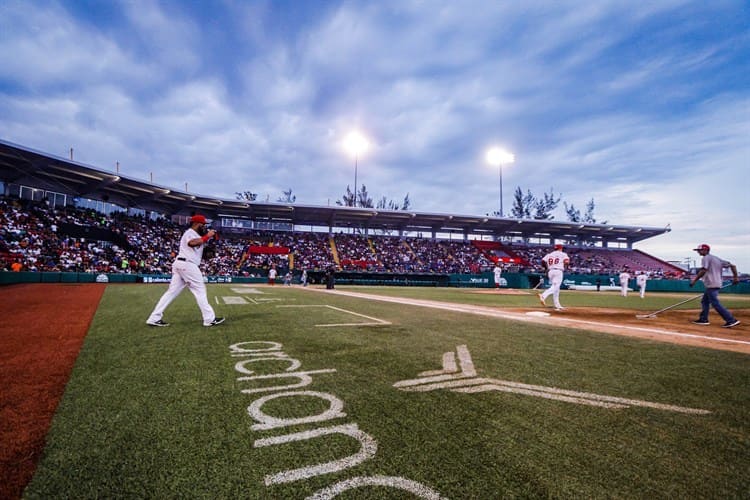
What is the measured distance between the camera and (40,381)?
10.0ft

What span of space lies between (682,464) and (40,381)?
4863 mm

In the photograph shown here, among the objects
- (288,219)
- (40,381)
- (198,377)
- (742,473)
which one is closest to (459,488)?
(742,473)

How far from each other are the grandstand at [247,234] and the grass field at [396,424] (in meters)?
27.3

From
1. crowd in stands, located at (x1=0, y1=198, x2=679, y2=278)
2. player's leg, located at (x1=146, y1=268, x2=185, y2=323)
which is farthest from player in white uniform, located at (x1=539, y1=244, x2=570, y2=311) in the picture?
crowd in stands, located at (x1=0, y1=198, x2=679, y2=278)

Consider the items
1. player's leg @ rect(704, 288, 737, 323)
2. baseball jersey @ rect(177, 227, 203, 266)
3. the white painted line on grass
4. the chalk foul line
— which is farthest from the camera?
the white painted line on grass

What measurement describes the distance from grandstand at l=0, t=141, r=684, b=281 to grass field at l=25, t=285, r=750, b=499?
27281mm

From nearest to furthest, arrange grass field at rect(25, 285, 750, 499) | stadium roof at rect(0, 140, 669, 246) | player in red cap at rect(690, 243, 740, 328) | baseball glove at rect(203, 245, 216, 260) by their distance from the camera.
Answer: grass field at rect(25, 285, 750, 499) < baseball glove at rect(203, 245, 216, 260) < player in red cap at rect(690, 243, 740, 328) < stadium roof at rect(0, 140, 669, 246)

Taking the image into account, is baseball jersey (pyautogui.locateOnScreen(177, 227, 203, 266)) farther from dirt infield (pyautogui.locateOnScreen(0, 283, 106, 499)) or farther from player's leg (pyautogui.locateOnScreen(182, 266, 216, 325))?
dirt infield (pyautogui.locateOnScreen(0, 283, 106, 499))

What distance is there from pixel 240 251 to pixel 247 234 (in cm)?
491

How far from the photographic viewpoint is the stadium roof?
2706 centimetres

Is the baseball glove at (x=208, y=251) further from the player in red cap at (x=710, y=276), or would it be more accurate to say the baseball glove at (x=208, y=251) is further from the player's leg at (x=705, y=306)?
the player's leg at (x=705, y=306)

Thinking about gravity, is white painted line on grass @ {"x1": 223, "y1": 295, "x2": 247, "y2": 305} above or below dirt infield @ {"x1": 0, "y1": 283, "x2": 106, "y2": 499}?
below

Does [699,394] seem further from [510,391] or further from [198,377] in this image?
[198,377]

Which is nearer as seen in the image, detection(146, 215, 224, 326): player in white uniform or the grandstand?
detection(146, 215, 224, 326): player in white uniform
